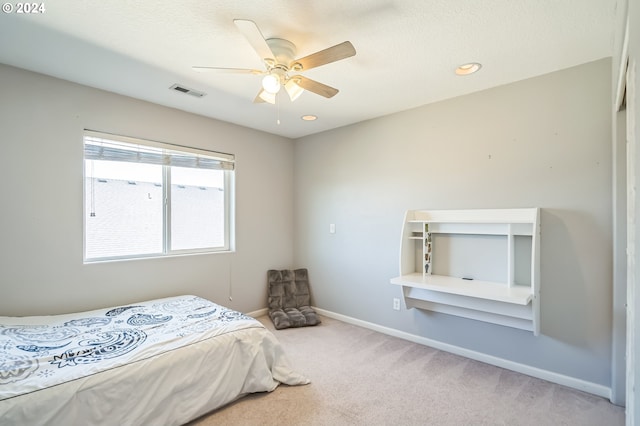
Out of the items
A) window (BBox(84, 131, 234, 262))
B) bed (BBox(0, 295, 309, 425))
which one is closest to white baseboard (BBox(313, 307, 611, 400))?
bed (BBox(0, 295, 309, 425))

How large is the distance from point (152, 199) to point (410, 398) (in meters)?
2.99

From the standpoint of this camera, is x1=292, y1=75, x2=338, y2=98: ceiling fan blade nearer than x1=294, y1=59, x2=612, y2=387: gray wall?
Yes

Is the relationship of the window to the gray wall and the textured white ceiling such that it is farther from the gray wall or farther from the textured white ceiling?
the gray wall

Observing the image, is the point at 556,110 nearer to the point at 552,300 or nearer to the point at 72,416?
the point at 552,300

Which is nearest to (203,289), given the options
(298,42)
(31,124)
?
(31,124)

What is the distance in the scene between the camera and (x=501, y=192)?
2578 millimetres

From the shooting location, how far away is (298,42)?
1.96 metres

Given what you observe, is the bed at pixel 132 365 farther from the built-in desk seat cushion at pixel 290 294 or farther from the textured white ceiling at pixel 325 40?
the textured white ceiling at pixel 325 40

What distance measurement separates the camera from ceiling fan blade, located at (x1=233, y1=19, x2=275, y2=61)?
142 cm

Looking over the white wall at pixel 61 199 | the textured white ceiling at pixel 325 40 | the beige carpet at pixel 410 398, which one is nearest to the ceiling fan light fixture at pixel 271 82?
the textured white ceiling at pixel 325 40

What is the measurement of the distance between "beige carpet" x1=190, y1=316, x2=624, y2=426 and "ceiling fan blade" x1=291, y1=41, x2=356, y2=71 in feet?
Answer: 7.28

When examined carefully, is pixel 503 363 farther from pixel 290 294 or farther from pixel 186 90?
pixel 186 90

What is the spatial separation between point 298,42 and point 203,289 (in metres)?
2.72

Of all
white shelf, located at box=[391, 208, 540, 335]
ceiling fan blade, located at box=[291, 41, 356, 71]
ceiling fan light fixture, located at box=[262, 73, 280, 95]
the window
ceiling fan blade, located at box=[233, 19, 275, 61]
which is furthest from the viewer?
the window
